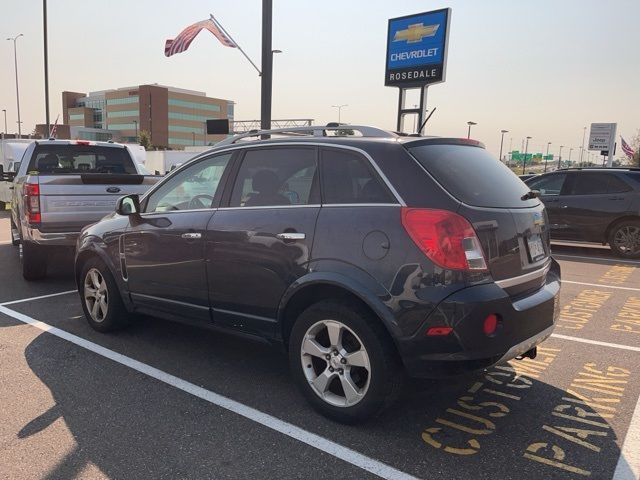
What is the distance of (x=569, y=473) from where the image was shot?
8.93 ft

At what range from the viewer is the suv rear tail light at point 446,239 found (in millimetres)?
2812

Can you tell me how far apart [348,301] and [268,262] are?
0.65m

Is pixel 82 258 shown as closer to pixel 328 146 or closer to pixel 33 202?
pixel 33 202

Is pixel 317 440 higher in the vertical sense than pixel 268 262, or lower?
lower

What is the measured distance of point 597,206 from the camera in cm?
1012

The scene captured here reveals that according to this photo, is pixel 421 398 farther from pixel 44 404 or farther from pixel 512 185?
pixel 44 404

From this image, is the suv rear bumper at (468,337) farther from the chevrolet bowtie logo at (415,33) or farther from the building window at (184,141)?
the building window at (184,141)

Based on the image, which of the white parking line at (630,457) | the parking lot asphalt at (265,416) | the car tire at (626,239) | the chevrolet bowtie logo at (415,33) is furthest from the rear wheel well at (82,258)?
the chevrolet bowtie logo at (415,33)

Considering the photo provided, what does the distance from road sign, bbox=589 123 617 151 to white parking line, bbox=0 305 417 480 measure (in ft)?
137

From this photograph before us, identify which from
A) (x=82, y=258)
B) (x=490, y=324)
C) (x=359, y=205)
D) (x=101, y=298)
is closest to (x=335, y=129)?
(x=359, y=205)

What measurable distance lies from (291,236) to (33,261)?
514cm

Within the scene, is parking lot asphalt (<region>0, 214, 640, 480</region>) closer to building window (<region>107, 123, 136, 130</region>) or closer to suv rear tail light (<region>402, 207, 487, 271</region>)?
suv rear tail light (<region>402, 207, 487, 271</region>)

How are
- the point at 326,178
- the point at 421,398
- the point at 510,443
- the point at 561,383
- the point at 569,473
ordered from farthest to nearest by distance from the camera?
the point at 561,383 → the point at 421,398 → the point at 326,178 → the point at 510,443 → the point at 569,473

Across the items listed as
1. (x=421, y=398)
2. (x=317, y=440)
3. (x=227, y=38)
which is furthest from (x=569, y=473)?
(x=227, y=38)
